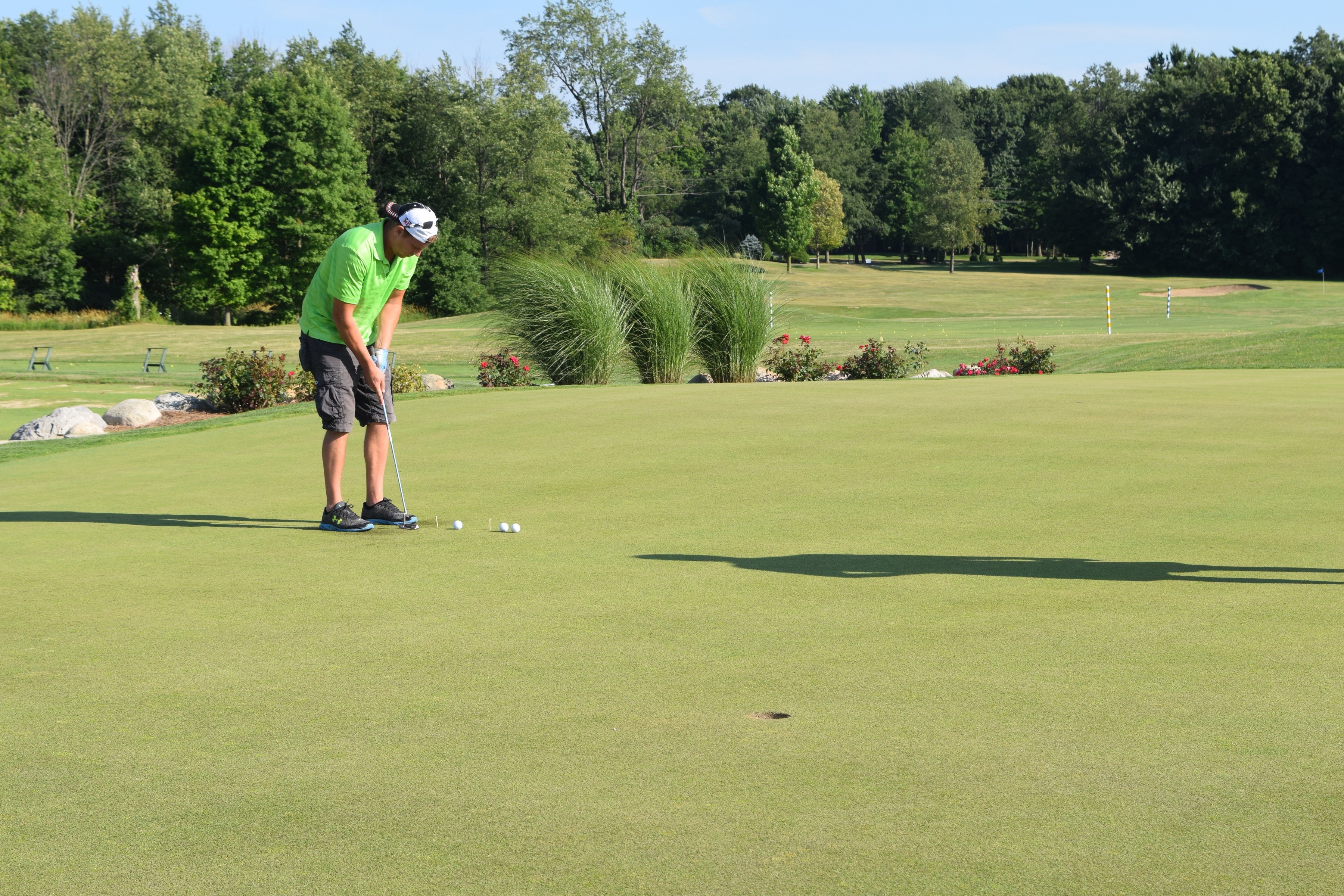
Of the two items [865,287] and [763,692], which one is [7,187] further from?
[763,692]

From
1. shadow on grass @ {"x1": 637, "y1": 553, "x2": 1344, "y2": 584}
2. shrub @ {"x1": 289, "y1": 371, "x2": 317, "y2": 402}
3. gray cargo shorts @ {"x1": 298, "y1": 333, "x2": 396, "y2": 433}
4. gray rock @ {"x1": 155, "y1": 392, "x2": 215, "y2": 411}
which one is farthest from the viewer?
gray rock @ {"x1": 155, "y1": 392, "x2": 215, "y2": 411}

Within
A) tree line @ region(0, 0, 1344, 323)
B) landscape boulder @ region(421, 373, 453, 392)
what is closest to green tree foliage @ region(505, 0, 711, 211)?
tree line @ region(0, 0, 1344, 323)

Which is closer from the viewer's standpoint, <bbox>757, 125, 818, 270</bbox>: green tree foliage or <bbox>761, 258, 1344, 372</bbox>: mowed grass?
<bbox>761, 258, 1344, 372</bbox>: mowed grass

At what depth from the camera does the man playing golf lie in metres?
6.99

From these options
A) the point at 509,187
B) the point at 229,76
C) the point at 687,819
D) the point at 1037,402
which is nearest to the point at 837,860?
the point at 687,819

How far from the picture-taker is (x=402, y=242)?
707cm

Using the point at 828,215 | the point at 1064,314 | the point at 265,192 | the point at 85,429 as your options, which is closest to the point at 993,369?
the point at 85,429

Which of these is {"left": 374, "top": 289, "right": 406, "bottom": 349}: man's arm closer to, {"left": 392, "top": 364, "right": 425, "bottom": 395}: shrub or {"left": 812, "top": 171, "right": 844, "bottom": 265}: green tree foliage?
{"left": 392, "top": 364, "right": 425, "bottom": 395}: shrub

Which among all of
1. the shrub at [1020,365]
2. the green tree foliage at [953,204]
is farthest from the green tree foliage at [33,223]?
the green tree foliage at [953,204]

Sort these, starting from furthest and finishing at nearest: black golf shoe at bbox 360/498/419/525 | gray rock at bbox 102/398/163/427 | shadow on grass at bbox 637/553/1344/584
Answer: gray rock at bbox 102/398/163/427 → black golf shoe at bbox 360/498/419/525 → shadow on grass at bbox 637/553/1344/584

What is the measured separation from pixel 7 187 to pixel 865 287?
44.1 m

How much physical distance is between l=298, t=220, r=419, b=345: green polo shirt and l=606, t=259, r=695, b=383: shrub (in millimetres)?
11062

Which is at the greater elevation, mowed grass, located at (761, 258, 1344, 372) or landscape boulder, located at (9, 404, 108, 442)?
mowed grass, located at (761, 258, 1344, 372)

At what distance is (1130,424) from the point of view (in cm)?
1075
